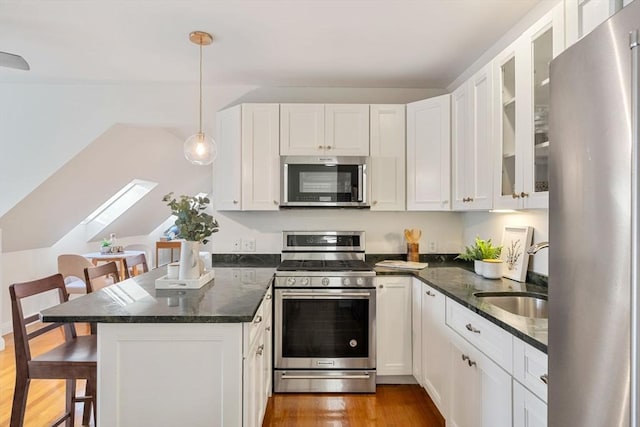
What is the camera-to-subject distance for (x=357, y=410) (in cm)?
253

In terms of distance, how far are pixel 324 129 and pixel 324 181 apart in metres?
0.44

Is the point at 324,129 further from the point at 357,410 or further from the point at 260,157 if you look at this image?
the point at 357,410

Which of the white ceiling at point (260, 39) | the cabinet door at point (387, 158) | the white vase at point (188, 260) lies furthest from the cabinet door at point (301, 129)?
the white vase at point (188, 260)

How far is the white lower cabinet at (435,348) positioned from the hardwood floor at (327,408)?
7.7 inches

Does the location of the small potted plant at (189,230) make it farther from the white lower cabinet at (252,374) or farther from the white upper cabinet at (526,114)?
the white upper cabinet at (526,114)

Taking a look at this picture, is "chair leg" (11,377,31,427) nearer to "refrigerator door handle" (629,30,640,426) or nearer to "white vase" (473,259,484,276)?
"refrigerator door handle" (629,30,640,426)

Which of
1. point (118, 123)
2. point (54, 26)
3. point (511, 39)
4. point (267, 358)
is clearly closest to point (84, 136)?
point (118, 123)

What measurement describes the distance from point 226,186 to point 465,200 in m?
1.90

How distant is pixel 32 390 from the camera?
271cm

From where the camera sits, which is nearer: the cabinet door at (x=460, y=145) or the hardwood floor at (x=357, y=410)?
the hardwood floor at (x=357, y=410)

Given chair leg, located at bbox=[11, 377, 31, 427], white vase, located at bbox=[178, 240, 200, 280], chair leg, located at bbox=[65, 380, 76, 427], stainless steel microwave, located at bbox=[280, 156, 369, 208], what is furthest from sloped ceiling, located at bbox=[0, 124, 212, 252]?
chair leg, located at bbox=[11, 377, 31, 427]

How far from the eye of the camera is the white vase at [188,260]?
2080 millimetres

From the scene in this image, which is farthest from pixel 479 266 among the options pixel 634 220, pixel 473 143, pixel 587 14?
pixel 634 220

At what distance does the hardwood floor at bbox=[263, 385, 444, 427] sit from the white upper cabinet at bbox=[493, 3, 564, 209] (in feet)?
4.94
